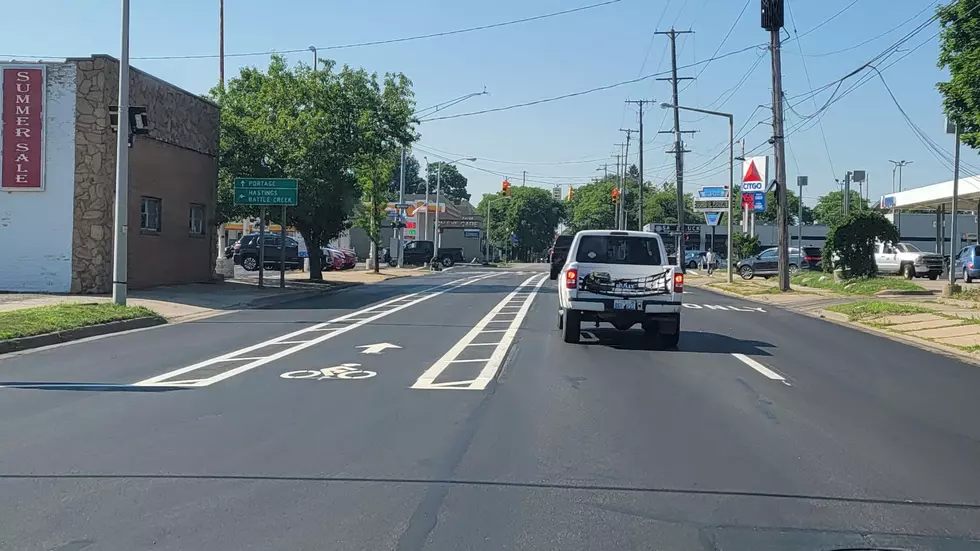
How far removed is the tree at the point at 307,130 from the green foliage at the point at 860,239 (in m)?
17.7

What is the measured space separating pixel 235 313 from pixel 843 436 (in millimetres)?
16641

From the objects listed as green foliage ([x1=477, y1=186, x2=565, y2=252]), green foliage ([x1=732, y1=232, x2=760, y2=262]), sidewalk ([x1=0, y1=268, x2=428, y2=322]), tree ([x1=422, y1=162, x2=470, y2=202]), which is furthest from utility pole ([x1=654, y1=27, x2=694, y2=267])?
tree ([x1=422, y1=162, x2=470, y2=202])

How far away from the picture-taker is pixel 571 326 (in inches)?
602

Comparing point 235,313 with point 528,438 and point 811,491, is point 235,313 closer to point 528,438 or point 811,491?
point 528,438

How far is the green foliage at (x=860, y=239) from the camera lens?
3394cm

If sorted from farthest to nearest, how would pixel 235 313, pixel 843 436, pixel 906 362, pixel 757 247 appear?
1. pixel 757 247
2. pixel 235 313
3. pixel 906 362
4. pixel 843 436

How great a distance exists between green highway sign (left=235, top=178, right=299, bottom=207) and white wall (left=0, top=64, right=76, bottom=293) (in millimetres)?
7074

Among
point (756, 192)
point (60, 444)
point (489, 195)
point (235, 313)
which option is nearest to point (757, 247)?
point (756, 192)

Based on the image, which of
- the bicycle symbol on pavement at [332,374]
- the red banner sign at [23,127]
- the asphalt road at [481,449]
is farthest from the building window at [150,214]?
the bicycle symbol on pavement at [332,374]

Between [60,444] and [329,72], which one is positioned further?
[329,72]

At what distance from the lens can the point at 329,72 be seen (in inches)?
1337

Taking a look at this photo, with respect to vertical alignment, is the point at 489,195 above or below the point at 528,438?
above

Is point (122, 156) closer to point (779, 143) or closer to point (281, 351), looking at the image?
point (281, 351)

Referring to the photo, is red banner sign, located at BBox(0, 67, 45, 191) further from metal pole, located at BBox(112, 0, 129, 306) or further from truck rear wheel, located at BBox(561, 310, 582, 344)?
truck rear wheel, located at BBox(561, 310, 582, 344)
